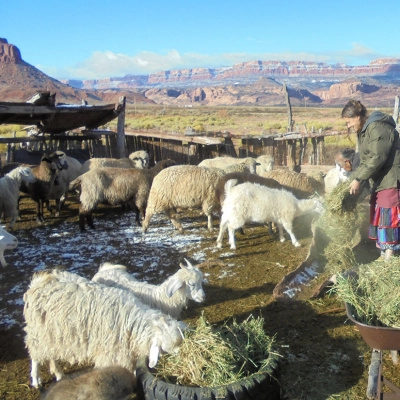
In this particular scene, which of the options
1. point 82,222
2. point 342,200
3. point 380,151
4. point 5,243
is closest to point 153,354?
point 5,243

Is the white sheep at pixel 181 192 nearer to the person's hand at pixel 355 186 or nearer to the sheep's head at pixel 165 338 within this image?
the person's hand at pixel 355 186

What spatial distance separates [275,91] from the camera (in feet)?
600

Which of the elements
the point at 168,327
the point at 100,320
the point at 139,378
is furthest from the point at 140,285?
the point at 139,378

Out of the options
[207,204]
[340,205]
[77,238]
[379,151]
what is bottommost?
[77,238]

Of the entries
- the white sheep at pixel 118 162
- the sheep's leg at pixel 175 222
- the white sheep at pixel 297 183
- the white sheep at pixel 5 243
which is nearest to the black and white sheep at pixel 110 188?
the sheep's leg at pixel 175 222

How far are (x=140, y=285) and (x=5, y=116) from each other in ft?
29.5

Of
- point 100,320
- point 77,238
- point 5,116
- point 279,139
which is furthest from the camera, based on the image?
point 279,139

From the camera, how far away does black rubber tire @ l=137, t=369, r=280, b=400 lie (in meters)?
3.02

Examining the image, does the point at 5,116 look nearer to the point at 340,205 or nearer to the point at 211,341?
the point at 340,205

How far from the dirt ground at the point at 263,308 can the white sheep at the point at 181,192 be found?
1.79 feet

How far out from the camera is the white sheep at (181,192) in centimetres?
912

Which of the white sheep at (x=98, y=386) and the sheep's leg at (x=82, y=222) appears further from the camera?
the sheep's leg at (x=82, y=222)

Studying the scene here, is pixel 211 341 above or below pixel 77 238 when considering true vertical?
above

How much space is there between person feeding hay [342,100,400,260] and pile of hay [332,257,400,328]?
0.61 m
